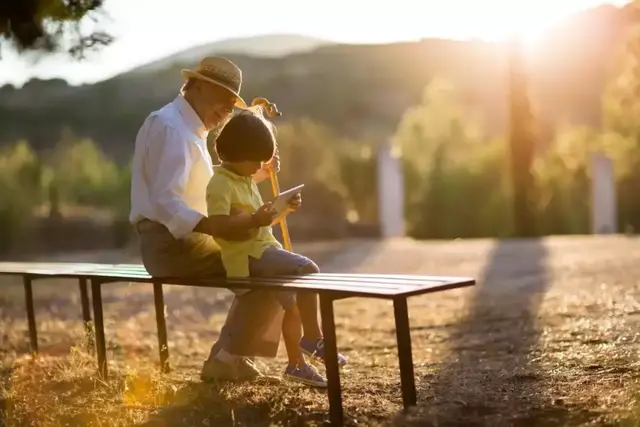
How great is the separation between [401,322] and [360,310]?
4.02 metres

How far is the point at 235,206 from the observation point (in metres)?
3.94

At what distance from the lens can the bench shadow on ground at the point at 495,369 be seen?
331 centimetres

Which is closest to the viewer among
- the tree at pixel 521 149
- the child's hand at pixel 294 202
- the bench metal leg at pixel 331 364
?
the bench metal leg at pixel 331 364

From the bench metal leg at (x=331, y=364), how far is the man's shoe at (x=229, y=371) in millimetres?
940

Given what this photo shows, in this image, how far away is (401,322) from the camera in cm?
327

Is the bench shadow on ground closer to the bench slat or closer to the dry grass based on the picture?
the dry grass

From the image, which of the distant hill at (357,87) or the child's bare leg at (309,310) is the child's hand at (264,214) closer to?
the child's bare leg at (309,310)

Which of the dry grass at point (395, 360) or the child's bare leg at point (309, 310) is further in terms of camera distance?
the child's bare leg at point (309, 310)

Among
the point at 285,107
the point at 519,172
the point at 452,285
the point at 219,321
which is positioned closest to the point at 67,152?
the point at 519,172

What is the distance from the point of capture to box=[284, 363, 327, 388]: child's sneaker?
3902 mm

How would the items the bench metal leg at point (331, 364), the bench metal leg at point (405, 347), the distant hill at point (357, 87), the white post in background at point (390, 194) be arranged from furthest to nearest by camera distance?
1. the distant hill at point (357, 87)
2. the white post in background at point (390, 194)
3. the bench metal leg at point (331, 364)
4. the bench metal leg at point (405, 347)

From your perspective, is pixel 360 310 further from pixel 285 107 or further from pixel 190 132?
pixel 285 107

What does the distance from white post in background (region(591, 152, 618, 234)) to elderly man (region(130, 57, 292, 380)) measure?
12258 millimetres

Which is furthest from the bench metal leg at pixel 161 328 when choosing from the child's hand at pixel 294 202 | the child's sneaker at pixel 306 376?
the child's hand at pixel 294 202
